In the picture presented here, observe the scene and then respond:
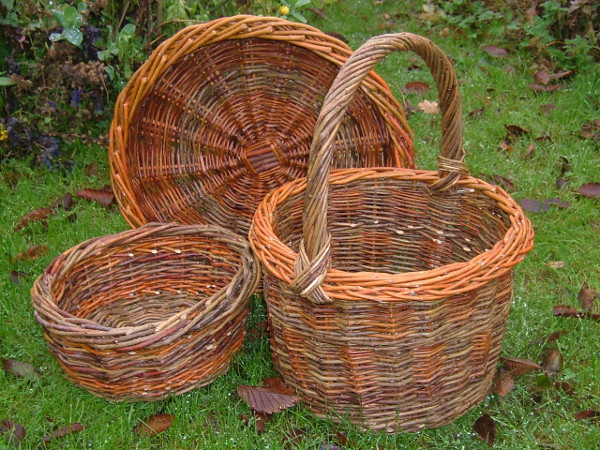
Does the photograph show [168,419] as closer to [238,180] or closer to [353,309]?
[353,309]

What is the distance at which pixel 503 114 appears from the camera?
3344 mm

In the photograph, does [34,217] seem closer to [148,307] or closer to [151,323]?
[148,307]

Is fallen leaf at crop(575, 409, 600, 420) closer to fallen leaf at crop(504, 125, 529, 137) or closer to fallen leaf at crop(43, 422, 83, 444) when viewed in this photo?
fallen leaf at crop(43, 422, 83, 444)

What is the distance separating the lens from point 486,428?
1.79 m

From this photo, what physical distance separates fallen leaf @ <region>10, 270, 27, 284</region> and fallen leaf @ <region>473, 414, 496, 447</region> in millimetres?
1547

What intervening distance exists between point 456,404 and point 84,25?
83.1 inches

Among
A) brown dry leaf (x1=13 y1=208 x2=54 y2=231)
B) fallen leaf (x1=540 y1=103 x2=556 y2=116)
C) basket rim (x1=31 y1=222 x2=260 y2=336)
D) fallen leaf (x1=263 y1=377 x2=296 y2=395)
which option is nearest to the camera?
basket rim (x1=31 y1=222 x2=260 y2=336)

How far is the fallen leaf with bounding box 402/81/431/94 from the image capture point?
3574 millimetres

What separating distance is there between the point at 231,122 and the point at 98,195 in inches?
31.8

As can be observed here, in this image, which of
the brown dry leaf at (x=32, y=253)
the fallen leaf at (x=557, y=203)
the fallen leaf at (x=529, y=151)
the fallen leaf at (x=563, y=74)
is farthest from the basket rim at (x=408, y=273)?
the fallen leaf at (x=563, y=74)

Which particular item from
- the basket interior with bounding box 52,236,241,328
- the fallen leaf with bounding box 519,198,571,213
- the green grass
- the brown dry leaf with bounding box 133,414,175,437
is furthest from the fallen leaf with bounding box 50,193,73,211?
the fallen leaf with bounding box 519,198,571,213

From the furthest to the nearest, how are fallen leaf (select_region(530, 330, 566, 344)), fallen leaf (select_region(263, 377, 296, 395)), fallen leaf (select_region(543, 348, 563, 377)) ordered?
fallen leaf (select_region(530, 330, 566, 344)) → fallen leaf (select_region(543, 348, 563, 377)) → fallen leaf (select_region(263, 377, 296, 395))

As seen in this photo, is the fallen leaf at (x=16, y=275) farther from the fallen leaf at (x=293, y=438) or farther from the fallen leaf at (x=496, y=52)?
the fallen leaf at (x=496, y=52)

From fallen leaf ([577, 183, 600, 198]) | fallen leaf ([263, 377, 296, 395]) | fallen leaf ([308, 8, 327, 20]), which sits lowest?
fallen leaf ([263, 377, 296, 395])
